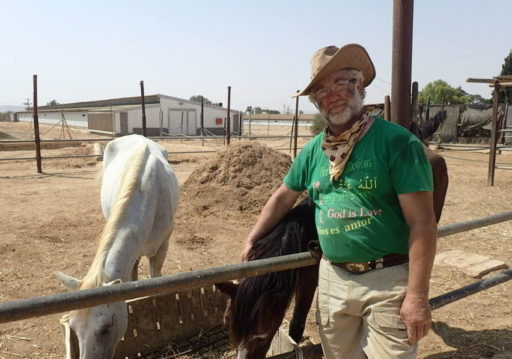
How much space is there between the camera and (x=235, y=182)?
777 cm

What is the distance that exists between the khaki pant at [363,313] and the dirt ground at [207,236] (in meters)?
1.66

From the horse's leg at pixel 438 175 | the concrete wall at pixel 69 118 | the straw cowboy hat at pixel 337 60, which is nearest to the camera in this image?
the straw cowboy hat at pixel 337 60

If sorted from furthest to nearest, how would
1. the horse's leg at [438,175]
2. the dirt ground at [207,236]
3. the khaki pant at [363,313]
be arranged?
the dirt ground at [207,236] → the horse's leg at [438,175] → the khaki pant at [363,313]

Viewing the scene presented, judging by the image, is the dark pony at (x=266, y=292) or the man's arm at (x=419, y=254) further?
the dark pony at (x=266, y=292)

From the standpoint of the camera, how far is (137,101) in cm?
4078

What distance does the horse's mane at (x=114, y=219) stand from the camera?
226 cm

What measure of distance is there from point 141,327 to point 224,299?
0.78m

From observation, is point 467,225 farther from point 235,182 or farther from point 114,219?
point 235,182

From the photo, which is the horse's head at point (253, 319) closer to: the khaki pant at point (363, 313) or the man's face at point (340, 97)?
the khaki pant at point (363, 313)

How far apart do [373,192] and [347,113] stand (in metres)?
0.38

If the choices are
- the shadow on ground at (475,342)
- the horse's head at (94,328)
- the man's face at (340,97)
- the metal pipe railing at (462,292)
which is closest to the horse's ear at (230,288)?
the horse's head at (94,328)

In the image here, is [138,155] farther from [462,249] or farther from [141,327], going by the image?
[462,249]

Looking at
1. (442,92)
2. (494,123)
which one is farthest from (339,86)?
(442,92)

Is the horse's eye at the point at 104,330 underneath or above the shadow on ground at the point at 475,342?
above
